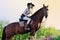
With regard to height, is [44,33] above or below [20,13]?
below

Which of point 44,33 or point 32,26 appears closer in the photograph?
point 32,26

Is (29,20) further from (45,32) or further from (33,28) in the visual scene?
(45,32)

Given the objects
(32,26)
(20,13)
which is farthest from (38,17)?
(20,13)

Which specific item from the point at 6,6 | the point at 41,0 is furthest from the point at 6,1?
the point at 41,0

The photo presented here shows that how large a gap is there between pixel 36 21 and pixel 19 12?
3.13 feet

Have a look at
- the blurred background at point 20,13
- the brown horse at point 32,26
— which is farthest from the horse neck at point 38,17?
the blurred background at point 20,13

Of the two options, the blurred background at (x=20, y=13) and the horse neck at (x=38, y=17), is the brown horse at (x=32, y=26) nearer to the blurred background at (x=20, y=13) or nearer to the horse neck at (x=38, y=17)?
the horse neck at (x=38, y=17)

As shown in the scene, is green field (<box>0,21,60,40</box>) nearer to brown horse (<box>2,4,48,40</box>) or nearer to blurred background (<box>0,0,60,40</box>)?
blurred background (<box>0,0,60,40</box>)

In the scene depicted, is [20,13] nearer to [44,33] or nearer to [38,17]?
[44,33]

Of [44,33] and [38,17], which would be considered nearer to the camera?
[38,17]

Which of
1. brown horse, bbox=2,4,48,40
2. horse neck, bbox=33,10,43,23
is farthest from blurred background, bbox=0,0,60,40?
horse neck, bbox=33,10,43,23

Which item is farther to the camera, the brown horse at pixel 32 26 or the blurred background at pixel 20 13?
the blurred background at pixel 20 13

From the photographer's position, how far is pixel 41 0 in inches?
136

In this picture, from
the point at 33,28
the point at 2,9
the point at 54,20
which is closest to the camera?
the point at 33,28
